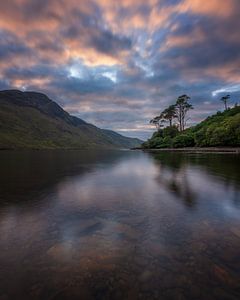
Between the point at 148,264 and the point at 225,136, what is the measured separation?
82.1 metres

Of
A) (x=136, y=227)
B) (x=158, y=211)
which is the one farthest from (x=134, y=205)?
(x=136, y=227)

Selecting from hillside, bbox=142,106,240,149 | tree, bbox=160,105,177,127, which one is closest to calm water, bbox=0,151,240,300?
hillside, bbox=142,106,240,149

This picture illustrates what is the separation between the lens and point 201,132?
303 feet

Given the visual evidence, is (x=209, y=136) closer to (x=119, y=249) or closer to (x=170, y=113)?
(x=170, y=113)

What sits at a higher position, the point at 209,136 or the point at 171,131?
the point at 171,131

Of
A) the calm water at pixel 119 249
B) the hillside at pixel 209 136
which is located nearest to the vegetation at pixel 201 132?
the hillside at pixel 209 136

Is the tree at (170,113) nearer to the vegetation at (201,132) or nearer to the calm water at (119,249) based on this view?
the vegetation at (201,132)

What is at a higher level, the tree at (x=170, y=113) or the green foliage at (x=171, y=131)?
the tree at (x=170, y=113)

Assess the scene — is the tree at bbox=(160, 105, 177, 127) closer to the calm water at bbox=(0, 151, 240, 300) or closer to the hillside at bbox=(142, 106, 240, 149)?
the hillside at bbox=(142, 106, 240, 149)

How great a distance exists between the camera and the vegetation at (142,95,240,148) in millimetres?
75625

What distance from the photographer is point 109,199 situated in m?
13.3

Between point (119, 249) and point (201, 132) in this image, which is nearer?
point (119, 249)

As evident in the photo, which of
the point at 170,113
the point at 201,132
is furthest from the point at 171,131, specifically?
the point at 201,132

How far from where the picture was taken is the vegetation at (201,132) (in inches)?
2977
